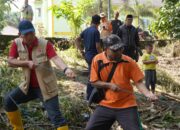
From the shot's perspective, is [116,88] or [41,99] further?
[41,99]

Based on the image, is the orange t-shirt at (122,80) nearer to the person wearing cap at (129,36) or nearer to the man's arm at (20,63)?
the man's arm at (20,63)

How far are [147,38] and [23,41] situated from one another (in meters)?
14.5

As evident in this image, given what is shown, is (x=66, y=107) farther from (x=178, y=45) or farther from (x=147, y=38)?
(x=147, y=38)

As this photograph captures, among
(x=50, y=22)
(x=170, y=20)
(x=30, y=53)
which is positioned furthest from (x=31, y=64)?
(x=50, y=22)

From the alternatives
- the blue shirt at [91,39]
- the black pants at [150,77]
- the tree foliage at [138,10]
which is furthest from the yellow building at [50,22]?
the blue shirt at [91,39]

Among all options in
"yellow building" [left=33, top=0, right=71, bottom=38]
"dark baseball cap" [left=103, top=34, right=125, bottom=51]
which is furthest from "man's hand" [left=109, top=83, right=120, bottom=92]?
"yellow building" [left=33, top=0, right=71, bottom=38]

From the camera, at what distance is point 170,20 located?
10836 millimetres

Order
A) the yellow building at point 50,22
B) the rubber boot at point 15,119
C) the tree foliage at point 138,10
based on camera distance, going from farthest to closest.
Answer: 1. the yellow building at point 50,22
2. the tree foliage at point 138,10
3. the rubber boot at point 15,119

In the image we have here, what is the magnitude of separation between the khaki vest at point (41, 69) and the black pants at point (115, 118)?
82 centimetres

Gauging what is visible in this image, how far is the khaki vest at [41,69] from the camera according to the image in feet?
20.4

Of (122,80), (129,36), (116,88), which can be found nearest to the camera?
(116,88)

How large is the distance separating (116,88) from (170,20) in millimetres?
5601

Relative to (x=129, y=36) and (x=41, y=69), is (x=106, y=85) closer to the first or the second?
(x=41, y=69)

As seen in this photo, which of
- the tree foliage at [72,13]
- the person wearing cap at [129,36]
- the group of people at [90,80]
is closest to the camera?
the group of people at [90,80]
